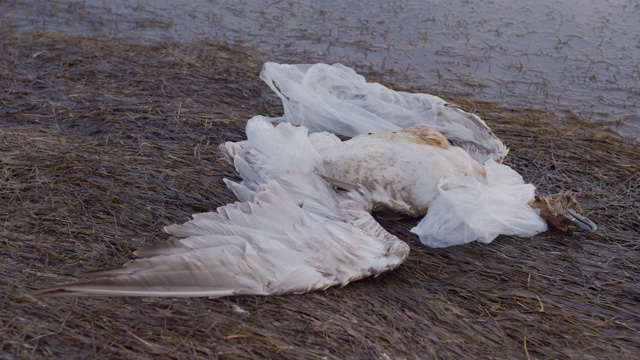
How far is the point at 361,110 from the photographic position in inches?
200

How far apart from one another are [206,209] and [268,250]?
78cm

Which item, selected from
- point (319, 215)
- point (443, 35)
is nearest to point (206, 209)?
point (319, 215)

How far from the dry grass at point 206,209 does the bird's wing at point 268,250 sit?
8 centimetres

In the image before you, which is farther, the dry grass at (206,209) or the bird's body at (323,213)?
the bird's body at (323,213)

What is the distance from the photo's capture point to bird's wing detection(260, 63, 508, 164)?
491 cm

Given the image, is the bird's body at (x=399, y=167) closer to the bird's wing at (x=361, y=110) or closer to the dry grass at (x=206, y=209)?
the dry grass at (x=206, y=209)

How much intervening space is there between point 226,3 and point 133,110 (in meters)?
3.72

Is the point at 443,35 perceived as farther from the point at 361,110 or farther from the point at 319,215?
the point at 319,215

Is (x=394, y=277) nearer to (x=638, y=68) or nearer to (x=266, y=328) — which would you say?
(x=266, y=328)

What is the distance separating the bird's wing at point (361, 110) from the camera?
16.1 feet

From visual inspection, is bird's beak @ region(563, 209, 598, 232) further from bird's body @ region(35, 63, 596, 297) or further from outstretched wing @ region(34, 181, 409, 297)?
outstretched wing @ region(34, 181, 409, 297)

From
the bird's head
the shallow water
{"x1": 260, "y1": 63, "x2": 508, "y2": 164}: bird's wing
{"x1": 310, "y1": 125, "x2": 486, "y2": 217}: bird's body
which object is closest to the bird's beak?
the bird's head

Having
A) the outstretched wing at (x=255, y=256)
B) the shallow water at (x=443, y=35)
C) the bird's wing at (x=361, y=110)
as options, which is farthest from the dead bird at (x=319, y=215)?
the shallow water at (x=443, y=35)

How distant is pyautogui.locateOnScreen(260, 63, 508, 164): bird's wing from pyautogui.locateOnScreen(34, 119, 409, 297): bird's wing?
96 centimetres
